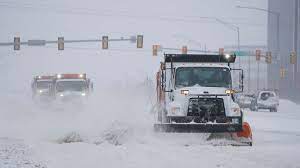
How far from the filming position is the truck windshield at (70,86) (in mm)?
37500

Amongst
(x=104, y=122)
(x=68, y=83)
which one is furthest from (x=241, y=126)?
(x=68, y=83)

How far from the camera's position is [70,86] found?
37.7 meters

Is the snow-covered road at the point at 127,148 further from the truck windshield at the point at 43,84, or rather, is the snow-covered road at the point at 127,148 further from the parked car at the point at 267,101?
the parked car at the point at 267,101

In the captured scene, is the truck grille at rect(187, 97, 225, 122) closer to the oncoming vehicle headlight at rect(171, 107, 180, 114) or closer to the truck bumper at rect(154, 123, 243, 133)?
the oncoming vehicle headlight at rect(171, 107, 180, 114)

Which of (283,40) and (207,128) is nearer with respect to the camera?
(207,128)

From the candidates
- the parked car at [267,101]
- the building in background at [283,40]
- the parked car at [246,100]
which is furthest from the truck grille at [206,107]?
the building in background at [283,40]

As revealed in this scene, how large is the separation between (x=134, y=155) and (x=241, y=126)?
4.31 metres

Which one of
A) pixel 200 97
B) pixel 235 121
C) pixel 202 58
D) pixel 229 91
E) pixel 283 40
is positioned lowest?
pixel 235 121

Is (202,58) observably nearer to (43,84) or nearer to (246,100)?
(43,84)

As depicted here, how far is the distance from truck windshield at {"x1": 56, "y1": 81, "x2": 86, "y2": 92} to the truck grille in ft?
61.5

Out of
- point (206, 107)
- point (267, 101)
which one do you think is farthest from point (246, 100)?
point (206, 107)

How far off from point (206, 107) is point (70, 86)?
19.5m

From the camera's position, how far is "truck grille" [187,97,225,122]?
63.0 ft

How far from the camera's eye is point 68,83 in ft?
124
